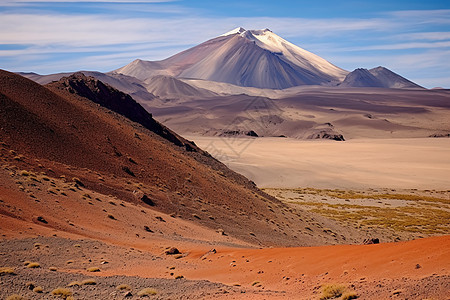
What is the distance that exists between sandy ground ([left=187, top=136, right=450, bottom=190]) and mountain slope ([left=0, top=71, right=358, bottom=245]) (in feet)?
107

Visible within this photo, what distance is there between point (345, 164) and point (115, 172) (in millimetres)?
65169

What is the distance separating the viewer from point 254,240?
25.5 m

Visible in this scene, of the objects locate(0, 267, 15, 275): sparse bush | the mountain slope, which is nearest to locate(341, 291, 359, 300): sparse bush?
locate(0, 267, 15, 275): sparse bush

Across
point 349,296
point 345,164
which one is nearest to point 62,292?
point 349,296

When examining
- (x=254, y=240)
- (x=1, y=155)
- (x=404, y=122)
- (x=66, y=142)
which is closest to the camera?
(x=1, y=155)

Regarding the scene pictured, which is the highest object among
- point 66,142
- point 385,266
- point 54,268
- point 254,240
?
point 66,142

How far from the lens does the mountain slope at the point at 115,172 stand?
24141mm

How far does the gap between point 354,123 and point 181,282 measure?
163193mm

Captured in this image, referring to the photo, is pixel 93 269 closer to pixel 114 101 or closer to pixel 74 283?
pixel 74 283

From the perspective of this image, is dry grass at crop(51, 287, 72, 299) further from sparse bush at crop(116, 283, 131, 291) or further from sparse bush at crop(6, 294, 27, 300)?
sparse bush at crop(116, 283, 131, 291)

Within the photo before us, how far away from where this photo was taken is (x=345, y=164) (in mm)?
87438

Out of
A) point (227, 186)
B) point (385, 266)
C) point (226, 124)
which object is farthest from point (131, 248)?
point (226, 124)

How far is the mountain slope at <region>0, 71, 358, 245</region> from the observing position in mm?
24141

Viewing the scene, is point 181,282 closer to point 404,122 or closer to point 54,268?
point 54,268
